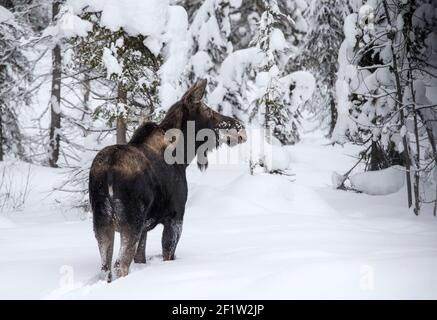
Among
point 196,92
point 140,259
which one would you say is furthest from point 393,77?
point 140,259

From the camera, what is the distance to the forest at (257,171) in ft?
13.0

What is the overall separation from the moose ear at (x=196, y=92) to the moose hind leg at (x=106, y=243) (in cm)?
184

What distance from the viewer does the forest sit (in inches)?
156

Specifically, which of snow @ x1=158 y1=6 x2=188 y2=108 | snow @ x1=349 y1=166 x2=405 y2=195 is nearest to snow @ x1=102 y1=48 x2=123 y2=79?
snow @ x1=158 y1=6 x2=188 y2=108

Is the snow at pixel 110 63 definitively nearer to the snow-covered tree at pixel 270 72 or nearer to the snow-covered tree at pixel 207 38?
the snow-covered tree at pixel 270 72

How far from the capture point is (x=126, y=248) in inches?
179

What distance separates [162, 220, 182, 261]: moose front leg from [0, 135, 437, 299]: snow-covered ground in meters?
0.12

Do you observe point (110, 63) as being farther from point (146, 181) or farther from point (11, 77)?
point (11, 77)

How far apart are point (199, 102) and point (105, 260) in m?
2.20

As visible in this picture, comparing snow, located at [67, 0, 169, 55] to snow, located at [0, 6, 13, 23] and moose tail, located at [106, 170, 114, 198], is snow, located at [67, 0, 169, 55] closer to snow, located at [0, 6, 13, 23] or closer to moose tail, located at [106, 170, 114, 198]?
moose tail, located at [106, 170, 114, 198]

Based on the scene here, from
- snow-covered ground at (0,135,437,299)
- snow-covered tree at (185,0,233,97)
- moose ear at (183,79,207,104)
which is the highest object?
snow-covered tree at (185,0,233,97)

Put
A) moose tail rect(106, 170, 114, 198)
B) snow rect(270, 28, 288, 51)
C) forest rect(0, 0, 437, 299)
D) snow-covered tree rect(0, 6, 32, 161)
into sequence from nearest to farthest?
forest rect(0, 0, 437, 299)
moose tail rect(106, 170, 114, 198)
snow rect(270, 28, 288, 51)
snow-covered tree rect(0, 6, 32, 161)

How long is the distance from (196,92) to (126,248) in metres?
2.02
